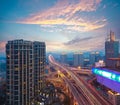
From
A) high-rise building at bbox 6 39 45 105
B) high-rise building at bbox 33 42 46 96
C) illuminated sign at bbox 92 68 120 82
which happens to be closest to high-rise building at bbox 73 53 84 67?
illuminated sign at bbox 92 68 120 82

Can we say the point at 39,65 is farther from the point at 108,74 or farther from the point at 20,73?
the point at 108,74

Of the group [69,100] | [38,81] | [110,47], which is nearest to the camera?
[69,100]

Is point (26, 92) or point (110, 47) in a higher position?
point (110, 47)

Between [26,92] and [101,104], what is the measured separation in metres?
2.07

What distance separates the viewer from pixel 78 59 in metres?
15.0

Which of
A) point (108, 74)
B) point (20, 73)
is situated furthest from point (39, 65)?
point (108, 74)

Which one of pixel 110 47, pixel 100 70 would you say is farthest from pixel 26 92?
pixel 110 47

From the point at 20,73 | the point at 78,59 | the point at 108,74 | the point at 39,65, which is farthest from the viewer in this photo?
the point at 78,59

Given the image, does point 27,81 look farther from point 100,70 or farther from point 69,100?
point 100,70

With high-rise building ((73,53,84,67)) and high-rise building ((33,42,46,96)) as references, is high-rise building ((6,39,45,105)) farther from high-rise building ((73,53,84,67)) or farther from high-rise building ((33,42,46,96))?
high-rise building ((73,53,84,67))

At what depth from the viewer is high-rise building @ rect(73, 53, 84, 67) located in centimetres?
1453

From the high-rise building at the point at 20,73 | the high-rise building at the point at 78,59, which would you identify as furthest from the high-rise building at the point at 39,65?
the high-rise building at the point at 78,59

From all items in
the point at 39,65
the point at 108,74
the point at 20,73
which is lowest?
the point at 108,74

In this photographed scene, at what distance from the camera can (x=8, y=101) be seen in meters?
5.73
